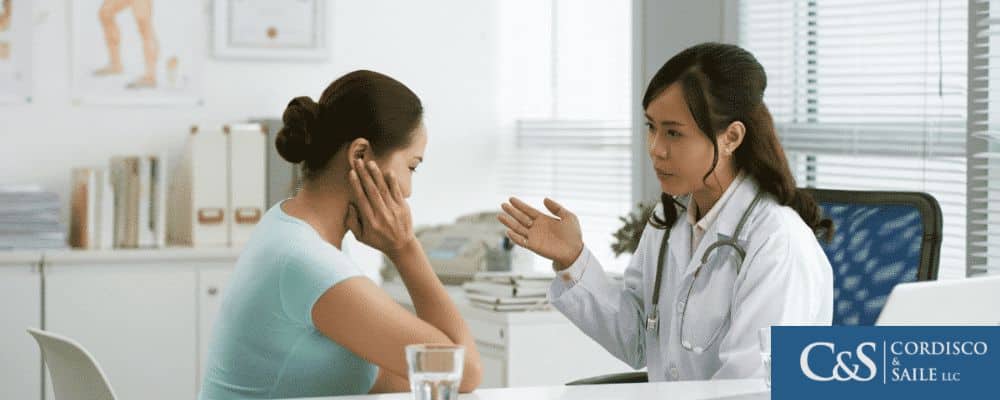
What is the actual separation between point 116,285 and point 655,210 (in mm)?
2407

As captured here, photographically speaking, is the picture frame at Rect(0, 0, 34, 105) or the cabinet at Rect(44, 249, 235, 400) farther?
the picture frame at Rect(0, 0, 34, 105)

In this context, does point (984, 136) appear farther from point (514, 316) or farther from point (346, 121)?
point (346, 121)

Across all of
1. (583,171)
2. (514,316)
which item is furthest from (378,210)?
Result: (583,171)

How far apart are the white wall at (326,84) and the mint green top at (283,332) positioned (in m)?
2.90

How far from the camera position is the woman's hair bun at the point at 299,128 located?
2059 mm

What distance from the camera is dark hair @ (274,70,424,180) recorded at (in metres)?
2.05

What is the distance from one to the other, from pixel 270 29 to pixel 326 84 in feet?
0.99

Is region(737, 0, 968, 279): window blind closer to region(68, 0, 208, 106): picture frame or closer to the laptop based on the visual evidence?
→ the laptop

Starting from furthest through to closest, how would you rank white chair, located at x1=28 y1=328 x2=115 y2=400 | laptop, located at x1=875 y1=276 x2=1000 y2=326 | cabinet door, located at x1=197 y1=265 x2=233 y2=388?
1. cabinet door, located at x1=197 y1=265 x2=233 y2=388
2. white chair, located at x1=28 y1=328 x2=115 y2=400
3. laptop, located at x1=875 y1=276 x2=1000 y2=326

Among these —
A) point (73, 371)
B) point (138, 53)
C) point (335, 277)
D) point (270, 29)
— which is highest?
point (270, 29)

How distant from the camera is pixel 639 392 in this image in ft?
6.14

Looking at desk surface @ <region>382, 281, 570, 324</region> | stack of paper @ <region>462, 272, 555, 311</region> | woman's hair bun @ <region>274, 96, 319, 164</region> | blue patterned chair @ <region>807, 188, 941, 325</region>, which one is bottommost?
desk surface @ <region>382, 281, 570, 324</region>

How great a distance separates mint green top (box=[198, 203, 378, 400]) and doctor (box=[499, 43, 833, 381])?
18.5 inches

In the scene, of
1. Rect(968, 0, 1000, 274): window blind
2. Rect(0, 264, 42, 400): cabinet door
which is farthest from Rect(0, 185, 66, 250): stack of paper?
Rect(968, 0, 1000, 274): window blind
